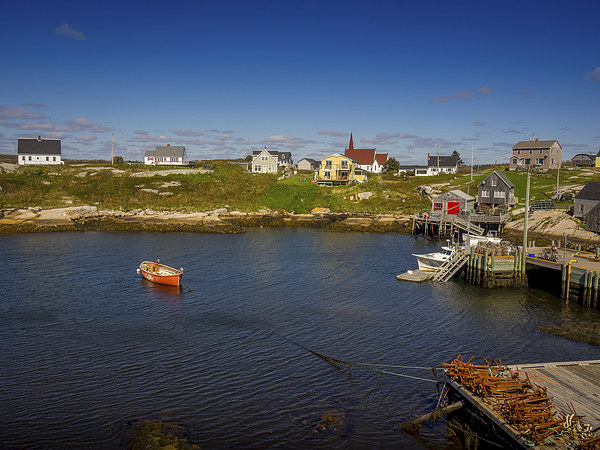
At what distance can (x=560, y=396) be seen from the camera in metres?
17.8

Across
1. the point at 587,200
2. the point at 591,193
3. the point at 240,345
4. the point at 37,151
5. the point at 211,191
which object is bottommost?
the point at 240,345

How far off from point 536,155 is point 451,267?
3155 inches

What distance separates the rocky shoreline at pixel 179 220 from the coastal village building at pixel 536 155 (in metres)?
46.2

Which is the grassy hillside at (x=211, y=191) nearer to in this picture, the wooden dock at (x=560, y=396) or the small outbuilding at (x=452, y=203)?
the small outbuilding at (x=452, y=203)

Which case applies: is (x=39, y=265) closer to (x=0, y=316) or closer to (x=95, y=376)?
(x=0, y=316)

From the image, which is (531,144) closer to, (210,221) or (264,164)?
(264,164)

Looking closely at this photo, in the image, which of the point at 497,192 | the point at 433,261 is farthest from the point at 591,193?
the point at 433,261

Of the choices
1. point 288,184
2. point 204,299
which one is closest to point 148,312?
point 204,299

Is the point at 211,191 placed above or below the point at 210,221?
above

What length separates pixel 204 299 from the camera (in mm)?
37719

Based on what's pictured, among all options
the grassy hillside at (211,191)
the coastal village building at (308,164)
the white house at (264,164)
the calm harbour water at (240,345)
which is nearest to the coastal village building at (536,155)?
the grassy hillside at (211,191)

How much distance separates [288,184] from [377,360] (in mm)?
79520

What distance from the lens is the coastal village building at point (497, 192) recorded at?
249 ft

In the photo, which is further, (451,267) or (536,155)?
(536,155)
